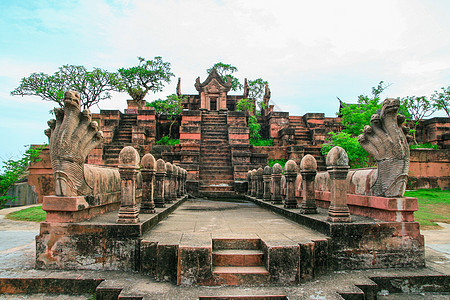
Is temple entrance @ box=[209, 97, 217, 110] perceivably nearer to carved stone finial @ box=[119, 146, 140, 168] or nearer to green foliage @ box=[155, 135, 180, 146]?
green foliage @ box=[155, 135, 180, 146]

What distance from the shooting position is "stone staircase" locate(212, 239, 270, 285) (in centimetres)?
361

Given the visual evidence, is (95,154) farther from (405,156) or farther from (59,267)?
(405,156)

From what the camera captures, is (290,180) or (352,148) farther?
(352,148)

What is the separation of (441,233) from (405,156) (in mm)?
4674

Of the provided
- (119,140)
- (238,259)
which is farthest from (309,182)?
(119,140)

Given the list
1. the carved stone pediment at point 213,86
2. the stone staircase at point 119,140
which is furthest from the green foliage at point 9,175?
the carved stone pediment at point 213,86

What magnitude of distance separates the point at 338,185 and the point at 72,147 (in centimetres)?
400

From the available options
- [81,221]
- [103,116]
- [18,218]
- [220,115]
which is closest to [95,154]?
[103,116]

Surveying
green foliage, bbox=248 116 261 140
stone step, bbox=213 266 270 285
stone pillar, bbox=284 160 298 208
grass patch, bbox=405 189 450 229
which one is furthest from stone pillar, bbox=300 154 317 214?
green foliage, bbox=248 116 261 140

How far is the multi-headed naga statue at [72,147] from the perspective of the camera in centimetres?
429

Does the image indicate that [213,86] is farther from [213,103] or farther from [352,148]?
[352,148]

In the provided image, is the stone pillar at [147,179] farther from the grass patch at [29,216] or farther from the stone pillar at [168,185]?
the grass patch at [29,216]

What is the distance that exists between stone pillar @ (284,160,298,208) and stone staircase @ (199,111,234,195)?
6.82 m

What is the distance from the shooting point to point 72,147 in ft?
14.5
